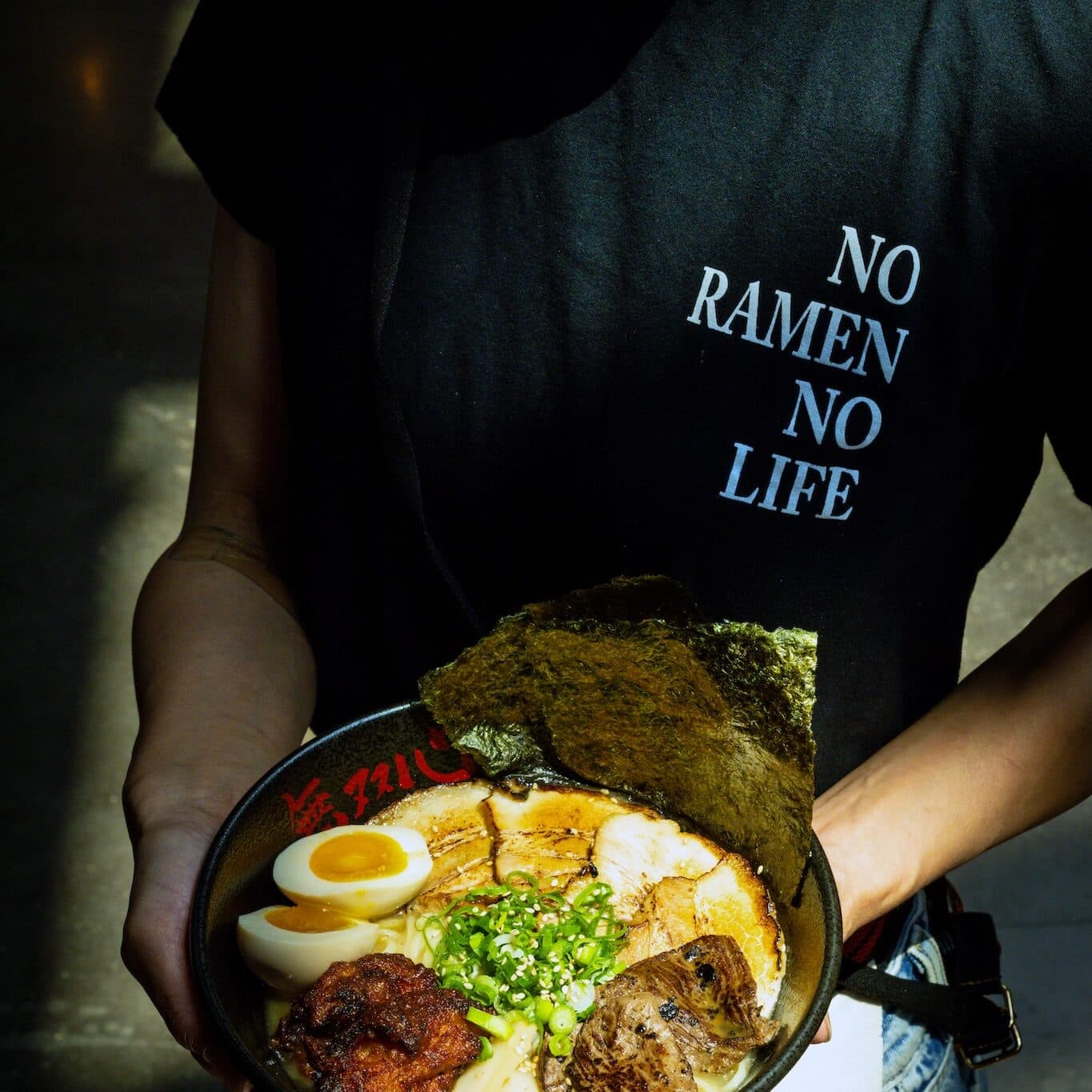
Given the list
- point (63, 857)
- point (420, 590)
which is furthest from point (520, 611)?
point (63, 857)

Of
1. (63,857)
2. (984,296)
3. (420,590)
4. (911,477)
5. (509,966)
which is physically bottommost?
(63,857)

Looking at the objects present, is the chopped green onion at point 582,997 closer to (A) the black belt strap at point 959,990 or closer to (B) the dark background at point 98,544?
(A) the black belt strap at point 959,990

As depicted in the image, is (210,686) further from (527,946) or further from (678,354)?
(678,354)

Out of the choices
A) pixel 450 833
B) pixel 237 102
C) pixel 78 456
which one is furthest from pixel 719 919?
pixel 78 456

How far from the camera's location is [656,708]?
1.10 meters

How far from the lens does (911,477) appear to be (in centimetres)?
109

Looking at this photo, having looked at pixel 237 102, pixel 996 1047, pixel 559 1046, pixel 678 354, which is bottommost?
pixel 996 1047

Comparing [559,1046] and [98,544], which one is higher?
[559,1046]

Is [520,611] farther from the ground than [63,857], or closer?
farther from the ground

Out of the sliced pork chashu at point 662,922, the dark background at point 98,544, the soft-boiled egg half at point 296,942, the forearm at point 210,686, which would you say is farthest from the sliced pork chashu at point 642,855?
the dark background at point 98,544

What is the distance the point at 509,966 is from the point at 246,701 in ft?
1.32

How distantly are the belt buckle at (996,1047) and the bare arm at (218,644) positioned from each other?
77 cm

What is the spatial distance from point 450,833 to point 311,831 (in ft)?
0.43

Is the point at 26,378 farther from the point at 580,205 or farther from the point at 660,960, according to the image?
the point at 660,960
